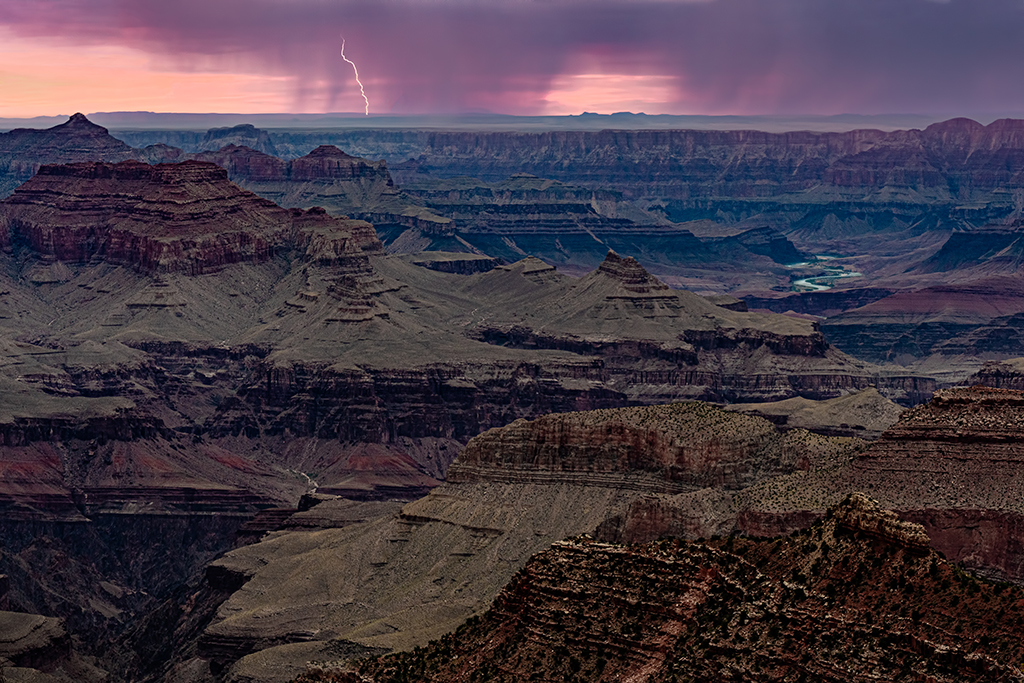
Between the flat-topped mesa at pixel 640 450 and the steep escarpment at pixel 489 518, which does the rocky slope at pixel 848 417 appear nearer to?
the flat-topped mesa at pixel 640 450

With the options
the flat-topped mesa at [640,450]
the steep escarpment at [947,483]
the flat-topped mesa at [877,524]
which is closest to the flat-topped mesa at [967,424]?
the steep escarpment at [947,483]

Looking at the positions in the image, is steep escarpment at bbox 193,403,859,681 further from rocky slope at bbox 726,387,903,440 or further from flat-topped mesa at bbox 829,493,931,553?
rocky slope at bbox 726,387,903,440

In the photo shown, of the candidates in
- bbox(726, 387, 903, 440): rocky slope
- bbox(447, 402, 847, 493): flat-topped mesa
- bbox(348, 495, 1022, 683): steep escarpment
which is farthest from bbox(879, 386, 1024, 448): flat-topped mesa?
bbox(726, 387, 903, 440): rocky slope

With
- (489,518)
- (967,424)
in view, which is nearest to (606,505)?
(489,518)

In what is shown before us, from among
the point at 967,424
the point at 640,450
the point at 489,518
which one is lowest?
the point at 489,518

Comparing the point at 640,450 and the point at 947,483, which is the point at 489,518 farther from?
the point at 947,483

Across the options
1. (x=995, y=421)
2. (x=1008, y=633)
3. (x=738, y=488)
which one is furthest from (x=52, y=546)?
(x=1008, y=633)
